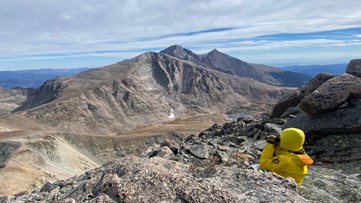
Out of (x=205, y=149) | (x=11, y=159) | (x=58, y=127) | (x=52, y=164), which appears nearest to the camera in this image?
(x=205, y=149)

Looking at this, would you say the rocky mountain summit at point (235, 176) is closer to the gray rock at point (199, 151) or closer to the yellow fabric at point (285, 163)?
the gray rock at point (199, 151)

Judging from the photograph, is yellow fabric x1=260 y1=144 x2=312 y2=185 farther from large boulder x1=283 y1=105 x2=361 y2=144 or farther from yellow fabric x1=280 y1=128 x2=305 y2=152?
large boulder x1=283 y1=105 x2=361 y2=144

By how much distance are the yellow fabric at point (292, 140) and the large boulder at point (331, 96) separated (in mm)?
11846

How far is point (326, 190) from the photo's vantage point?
11.9 m

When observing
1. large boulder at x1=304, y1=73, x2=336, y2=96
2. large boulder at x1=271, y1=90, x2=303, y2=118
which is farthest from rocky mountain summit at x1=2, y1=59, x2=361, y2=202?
large boulder at x1=271, y1=90, x2=303, y2=118

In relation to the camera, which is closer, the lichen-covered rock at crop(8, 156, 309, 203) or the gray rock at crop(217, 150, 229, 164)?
the lichen-covered rock at crop(8, 156, 309, 203)

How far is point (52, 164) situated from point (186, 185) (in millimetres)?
60006

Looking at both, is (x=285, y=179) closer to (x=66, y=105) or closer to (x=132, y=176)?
(x=132, y=176)

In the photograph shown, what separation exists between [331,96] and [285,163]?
1249 cm

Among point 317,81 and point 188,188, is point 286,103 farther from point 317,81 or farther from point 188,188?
point 188,188

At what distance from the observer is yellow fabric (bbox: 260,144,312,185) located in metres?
10.2

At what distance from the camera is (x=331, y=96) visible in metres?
21.2

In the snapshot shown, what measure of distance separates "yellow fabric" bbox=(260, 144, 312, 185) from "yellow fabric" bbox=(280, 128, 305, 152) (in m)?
0.19

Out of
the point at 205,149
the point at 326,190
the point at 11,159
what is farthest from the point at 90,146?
the point at 326,190
